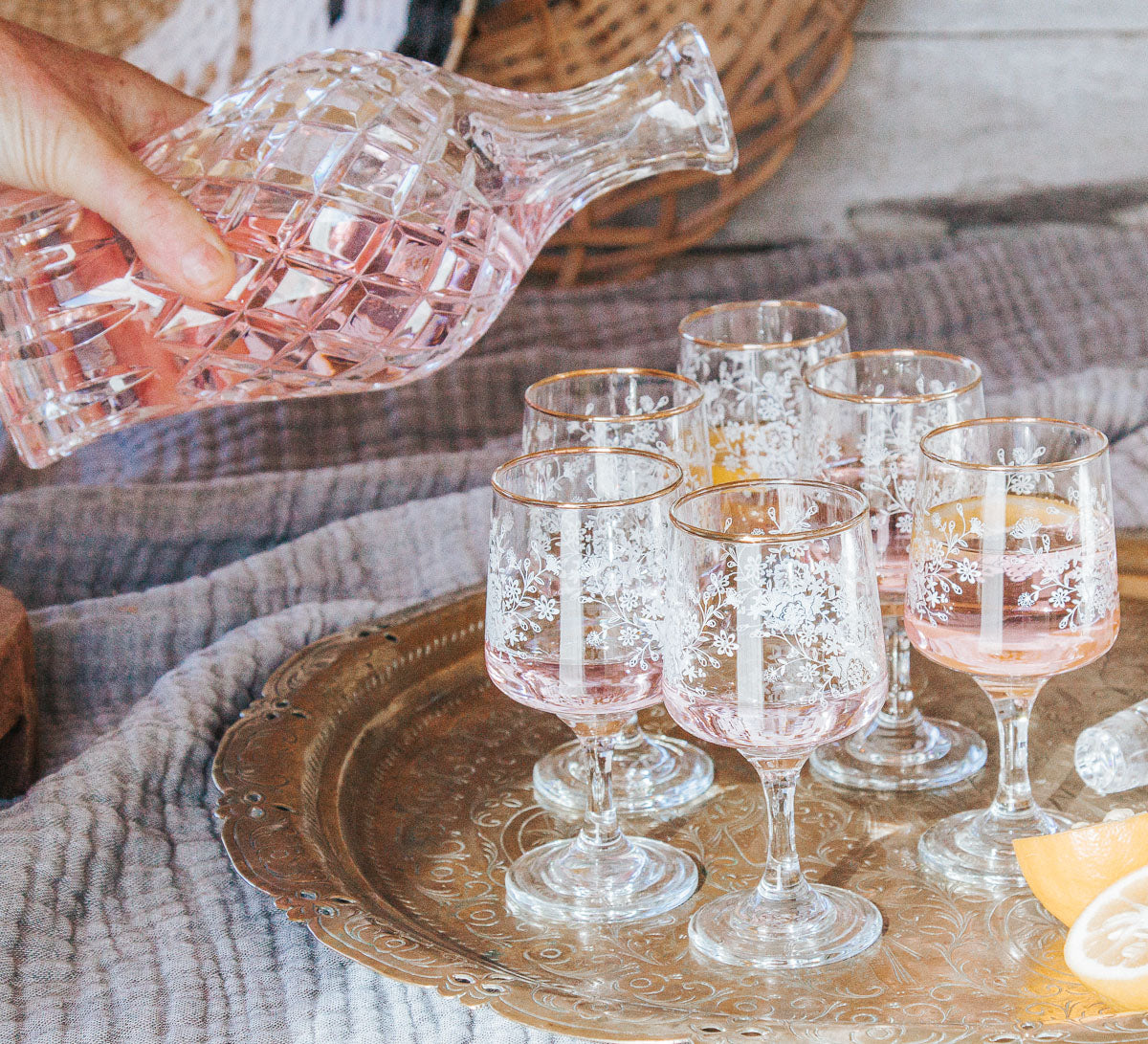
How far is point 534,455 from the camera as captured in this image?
29.3 inches

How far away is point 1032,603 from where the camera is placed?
686 mm

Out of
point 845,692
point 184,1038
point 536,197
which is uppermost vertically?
point 536,197

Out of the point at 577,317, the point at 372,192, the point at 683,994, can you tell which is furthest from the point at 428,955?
the point at 577,317

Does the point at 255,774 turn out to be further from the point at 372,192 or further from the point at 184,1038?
the point at 372,192

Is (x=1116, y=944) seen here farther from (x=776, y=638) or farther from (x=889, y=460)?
(x=889, y=460)

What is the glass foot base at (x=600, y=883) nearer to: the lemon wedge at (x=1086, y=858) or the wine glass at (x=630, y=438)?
the wine glass at (x=630, y=438)

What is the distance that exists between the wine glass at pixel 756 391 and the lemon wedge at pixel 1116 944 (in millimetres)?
341

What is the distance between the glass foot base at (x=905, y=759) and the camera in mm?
839

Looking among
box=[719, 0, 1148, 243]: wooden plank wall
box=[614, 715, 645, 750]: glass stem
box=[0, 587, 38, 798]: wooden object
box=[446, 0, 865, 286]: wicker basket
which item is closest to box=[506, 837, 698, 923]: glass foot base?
box=[614, 715, 645, 750]: glass stem

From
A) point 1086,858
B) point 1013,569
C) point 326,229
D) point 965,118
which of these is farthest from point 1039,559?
point 965,118

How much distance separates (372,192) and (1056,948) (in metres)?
0.47

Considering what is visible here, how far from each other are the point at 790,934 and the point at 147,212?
16.8 inches

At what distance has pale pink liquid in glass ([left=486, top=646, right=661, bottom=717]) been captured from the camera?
692mm

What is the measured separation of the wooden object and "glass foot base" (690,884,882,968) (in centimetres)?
45
